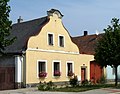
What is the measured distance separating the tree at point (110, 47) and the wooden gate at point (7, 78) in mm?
7842

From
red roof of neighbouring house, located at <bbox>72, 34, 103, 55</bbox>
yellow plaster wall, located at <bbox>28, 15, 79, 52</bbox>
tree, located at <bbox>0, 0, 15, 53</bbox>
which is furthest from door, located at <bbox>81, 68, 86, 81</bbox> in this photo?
tree, located at <bbox>0, 0, 15, 53</bbox>

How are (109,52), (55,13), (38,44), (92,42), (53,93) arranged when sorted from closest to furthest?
1. (53,93)
2. (109,52)
3. (38,44)
4. (55,13)
5. (92,42)

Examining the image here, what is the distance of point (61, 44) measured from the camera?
35906 millimetres

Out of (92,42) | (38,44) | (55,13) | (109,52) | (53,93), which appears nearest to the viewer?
(53,93)

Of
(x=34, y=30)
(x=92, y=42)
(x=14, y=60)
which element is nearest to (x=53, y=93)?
(x=14, y=60)

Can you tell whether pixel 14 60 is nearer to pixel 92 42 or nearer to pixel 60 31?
pixel 60 31

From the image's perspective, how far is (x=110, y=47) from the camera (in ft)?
101

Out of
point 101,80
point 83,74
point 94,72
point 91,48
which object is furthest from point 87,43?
point 101,80

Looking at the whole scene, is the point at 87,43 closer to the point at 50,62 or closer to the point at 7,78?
the point at 50,62

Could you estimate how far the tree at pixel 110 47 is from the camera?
1205 inches

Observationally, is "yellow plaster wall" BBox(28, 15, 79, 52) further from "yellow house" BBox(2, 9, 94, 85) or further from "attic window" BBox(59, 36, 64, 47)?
"attic window" BBox(59, 36, 64, 47)

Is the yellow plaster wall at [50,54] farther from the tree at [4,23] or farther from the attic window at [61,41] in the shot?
the tree at [4,23]

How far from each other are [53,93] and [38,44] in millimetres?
8940

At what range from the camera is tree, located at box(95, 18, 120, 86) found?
30.6 metres
